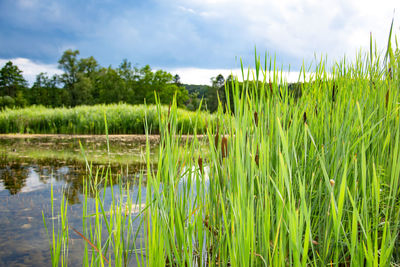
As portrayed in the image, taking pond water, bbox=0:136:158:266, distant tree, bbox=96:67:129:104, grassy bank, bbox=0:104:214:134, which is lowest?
pond water, bbox=0:136:158:266

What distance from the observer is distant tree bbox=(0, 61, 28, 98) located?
4147cm

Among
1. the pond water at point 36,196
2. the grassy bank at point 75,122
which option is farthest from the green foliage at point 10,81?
the pond water at point 36,196

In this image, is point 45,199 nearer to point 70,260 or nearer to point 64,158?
point 70,260

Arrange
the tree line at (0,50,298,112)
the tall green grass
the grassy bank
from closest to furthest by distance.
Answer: the tall green grass → the grassy bank → the tree line at (0,50,298,112)

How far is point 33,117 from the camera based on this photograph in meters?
10.4

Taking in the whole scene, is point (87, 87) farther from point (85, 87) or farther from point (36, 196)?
point (36, 196)

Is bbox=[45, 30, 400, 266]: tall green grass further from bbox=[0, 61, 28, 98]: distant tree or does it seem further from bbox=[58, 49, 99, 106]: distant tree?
bbox=[0, 61, 28, 98]: distant tree

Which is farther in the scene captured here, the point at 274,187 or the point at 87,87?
the point at 87,87

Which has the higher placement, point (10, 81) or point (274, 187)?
point (10, 81)

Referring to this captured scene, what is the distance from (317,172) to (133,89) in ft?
131

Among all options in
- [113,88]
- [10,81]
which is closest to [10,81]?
[10,81]

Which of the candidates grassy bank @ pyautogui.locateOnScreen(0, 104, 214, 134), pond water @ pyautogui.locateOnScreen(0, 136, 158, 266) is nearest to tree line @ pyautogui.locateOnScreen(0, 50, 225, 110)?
grassy bank @ pyautogui.locateOnScreen(0, 104, 214, 134)

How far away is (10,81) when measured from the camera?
138 feet

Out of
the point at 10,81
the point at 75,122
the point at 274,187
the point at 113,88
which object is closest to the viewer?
the point at 274,187
